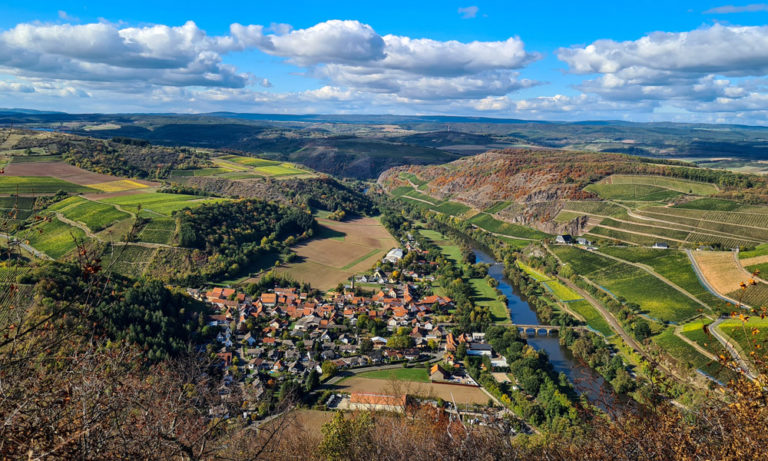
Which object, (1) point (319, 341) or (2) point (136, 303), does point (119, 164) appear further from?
(1) point (319, 341)

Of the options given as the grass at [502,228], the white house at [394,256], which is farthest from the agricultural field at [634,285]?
the white house at [394,256]

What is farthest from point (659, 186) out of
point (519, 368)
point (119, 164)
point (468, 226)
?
point (119, 164)

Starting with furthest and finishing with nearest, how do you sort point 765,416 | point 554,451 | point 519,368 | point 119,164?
point 119,164 < point 519,368 < point 554,451 < point 765,416

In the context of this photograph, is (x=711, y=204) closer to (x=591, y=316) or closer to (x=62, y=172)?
(x=591, y=316)

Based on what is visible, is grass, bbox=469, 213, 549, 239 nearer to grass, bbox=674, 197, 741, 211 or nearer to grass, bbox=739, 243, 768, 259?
grass, bbox=674, 197, 741, 211

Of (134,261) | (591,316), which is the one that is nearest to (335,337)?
(134,261)

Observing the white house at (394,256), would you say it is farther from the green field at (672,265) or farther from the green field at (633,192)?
the green field at (633,192)

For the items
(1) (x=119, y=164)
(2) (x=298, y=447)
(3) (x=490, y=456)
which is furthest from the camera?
(1) (x=119, y=164)

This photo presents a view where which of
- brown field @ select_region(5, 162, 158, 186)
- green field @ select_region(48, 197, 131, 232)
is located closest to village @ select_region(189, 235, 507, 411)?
green field @ select_region(48, 197, 131, 232)
